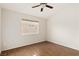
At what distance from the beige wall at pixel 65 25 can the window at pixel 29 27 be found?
1275 mm

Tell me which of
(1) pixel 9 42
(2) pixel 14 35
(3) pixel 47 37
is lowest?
(3) pixel 47 37

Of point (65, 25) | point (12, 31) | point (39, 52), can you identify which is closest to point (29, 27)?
point (12, 31)

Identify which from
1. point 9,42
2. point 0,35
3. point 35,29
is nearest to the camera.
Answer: point 0,35

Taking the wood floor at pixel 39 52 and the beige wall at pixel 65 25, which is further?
the beige wall at pixel 65 25

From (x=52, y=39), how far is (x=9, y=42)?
3.29m

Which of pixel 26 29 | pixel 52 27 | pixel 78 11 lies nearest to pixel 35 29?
pixel 26 29

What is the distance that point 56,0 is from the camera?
0.73 m

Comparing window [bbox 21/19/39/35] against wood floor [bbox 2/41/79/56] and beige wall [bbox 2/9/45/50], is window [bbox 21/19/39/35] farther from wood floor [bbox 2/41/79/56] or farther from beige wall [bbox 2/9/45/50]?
wood floor [bbox 2/41/79/56]

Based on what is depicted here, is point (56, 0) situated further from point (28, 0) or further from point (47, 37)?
point (47, 37)

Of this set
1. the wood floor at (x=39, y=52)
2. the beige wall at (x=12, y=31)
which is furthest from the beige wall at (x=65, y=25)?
the beige wall at (x=12, y=31)

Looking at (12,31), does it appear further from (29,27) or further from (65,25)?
(65,25)

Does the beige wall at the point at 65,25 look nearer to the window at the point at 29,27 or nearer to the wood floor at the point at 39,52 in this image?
the wood floor at the point at 39,52

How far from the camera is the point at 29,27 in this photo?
5371mm

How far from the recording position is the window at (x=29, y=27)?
4984 mm
